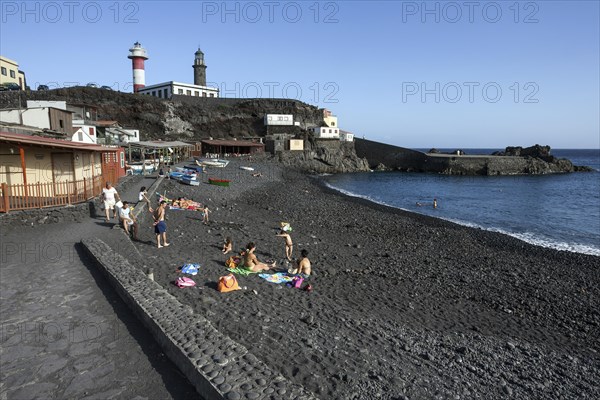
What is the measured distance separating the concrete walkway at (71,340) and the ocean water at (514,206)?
72.2 feet

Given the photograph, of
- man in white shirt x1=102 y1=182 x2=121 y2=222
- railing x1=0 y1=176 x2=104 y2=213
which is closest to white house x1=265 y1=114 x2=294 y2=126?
railing x1=0 y1=176 x2=104 y2=213

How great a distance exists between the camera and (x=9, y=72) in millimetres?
58281

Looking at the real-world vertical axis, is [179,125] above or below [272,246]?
above

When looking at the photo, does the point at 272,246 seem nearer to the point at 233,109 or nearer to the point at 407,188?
the point at 407,188

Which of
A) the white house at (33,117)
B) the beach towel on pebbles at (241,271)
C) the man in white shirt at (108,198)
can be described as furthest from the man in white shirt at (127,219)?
the white house at (33,117)

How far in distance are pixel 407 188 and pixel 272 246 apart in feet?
124

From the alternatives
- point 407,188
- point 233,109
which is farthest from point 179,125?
point 407,188

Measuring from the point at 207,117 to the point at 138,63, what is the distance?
72.0 feet

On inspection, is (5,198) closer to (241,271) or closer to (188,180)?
(241,271)

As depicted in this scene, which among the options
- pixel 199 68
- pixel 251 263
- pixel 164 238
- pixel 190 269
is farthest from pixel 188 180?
pixel 199 68

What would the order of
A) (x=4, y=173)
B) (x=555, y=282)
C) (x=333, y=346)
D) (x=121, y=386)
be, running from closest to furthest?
(x=121, y=386), (x=333, y=346), (x=555, y=282), (x=4, y=173)

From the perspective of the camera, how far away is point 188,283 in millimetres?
9672

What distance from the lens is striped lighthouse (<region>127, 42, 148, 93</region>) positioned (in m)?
78.8

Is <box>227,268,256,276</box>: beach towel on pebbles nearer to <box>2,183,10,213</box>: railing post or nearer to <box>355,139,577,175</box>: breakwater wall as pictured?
<box>2,183,10,213</box>: railing post
